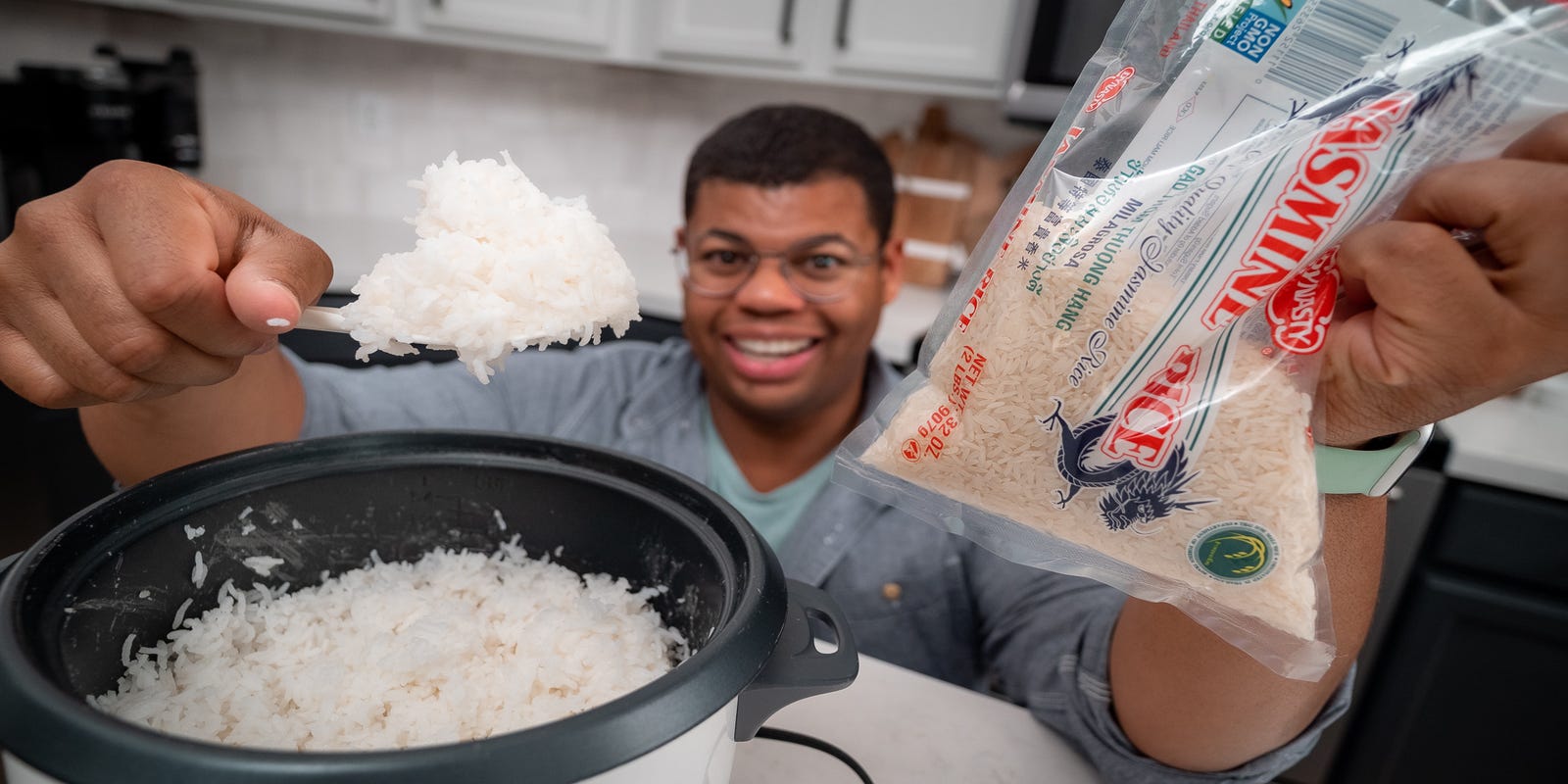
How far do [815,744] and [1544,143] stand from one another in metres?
0.58

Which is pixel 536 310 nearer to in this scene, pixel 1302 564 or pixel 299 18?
pixel 1302 564

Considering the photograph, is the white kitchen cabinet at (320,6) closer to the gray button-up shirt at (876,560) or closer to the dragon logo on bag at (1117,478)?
the gray button-up shirt at (876,560)

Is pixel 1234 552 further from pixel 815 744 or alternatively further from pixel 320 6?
pixel 320 6

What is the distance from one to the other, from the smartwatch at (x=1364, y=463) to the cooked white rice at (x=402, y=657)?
0.45 metres

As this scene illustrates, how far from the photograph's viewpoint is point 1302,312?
45cm

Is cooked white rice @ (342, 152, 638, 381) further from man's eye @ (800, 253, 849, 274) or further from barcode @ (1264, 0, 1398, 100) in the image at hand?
man's eye @ (800, 253, 849, 274)

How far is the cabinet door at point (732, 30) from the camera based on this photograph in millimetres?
2164

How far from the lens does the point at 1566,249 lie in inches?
15.0

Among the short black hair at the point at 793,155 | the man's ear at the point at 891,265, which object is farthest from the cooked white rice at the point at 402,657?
the man's ear at the point at 891,265

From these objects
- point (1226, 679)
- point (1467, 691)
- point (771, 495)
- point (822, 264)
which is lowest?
point (1467, 691)

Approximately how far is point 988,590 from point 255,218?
0.88 m

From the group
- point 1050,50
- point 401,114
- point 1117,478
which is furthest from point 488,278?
point 401,114

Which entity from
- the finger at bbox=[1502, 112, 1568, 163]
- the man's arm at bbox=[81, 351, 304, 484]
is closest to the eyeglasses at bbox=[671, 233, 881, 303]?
the man's arm at bbox=[81, 351, 304, 484]

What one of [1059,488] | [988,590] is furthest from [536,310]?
[988,590]
